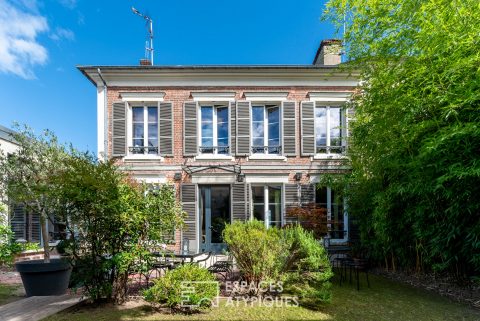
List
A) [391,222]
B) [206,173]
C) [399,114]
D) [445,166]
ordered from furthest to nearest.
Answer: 1. [206,173]
2. [391,222]
3. [399,114]
4. [445,166]

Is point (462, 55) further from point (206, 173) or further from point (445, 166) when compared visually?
point (206, 173)

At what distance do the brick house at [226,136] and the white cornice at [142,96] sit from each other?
33 mm

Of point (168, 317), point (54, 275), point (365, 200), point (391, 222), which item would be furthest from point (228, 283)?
point (365, 200)

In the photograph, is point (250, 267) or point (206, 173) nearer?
point (250, 267)

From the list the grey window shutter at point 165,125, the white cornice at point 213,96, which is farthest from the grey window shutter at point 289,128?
the grey window shutter at point 165,125

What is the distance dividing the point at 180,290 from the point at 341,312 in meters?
2.41

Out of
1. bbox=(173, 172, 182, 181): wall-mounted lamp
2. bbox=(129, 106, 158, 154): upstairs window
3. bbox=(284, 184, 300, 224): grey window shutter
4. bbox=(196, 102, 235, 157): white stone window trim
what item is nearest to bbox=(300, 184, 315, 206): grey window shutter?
bbox=(284, 184, 300, 224): grey window shutter

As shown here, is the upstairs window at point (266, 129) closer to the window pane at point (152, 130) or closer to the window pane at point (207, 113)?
the window pane at point (207, 113)

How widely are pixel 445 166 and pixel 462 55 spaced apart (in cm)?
172

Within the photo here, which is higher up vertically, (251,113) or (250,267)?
(251,113)

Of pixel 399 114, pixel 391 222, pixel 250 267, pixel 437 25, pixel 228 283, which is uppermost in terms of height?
pixel 437 25

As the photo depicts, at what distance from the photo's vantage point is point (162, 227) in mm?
4012

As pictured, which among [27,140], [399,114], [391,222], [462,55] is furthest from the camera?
[391,222]

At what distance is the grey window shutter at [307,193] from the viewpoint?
8616 mm
